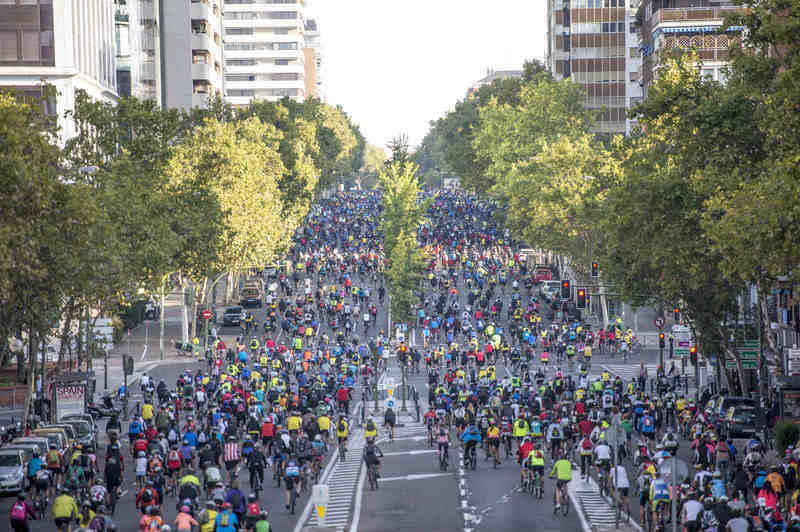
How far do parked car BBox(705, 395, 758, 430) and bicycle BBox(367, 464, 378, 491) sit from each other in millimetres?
11927

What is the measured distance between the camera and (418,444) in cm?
4541

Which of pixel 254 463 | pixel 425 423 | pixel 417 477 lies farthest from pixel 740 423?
pixel 254 463

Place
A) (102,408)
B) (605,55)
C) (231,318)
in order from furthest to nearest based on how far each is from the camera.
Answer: (605,55)
(231,318)
(102,408)

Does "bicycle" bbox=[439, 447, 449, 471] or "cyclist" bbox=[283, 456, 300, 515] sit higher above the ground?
"cyclist" bbox=[283, 456, 300, 515]

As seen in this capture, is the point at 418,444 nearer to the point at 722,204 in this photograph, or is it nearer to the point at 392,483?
the point at 392,483

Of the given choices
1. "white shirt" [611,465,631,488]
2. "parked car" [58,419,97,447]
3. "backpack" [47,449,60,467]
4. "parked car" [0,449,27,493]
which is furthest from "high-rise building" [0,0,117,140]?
"white shirt" [611,465,631,488]

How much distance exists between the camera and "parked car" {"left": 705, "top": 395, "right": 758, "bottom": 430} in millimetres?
42812

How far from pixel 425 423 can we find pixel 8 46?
40558 mm

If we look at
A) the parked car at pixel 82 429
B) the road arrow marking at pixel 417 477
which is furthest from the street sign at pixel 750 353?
the parked car at pixel 82 429

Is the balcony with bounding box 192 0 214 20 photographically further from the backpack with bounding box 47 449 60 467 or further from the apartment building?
the backpack with bounding box 47 449 60 467

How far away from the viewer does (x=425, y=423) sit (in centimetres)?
4853

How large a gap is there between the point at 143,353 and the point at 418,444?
110 feet

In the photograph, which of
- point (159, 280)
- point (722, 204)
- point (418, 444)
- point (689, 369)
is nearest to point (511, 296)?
point (689, 369)

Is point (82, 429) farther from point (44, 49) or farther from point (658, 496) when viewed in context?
point (44, 49)
